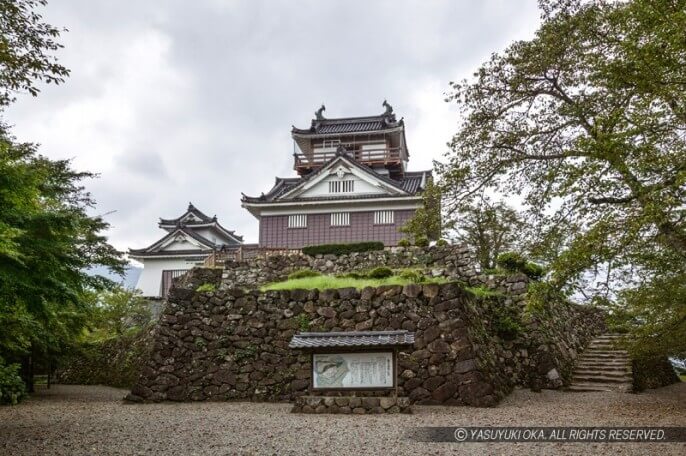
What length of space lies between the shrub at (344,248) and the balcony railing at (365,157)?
34.1 feet

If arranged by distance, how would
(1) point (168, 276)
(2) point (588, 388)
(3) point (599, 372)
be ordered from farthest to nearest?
(1) point (168, 276) < (3) point (599, 372) < (2) point (588, 388)

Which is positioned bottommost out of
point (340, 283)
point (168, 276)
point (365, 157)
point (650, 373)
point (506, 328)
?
point (650, 373)

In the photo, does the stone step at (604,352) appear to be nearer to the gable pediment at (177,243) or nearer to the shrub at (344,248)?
the shrub at (344,248)

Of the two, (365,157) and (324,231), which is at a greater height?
(365,157)

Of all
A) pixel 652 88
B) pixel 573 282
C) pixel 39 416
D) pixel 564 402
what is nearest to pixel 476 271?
pixel 564 402

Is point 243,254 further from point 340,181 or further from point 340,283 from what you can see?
point 340,283

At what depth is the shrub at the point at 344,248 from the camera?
19.9 meters

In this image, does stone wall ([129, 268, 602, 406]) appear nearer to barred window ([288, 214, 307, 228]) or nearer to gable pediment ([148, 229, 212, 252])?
barred window ([288, 214, 307, 228])

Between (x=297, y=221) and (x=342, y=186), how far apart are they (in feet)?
9.06

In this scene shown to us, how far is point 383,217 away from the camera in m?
25.7

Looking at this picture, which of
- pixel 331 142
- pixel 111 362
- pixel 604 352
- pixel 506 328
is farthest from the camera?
pixel 331 142

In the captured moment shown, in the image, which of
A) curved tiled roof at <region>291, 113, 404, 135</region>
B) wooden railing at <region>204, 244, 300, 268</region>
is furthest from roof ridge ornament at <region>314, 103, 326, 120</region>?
wooden railing at <region>204, 244, 300, 268</region>

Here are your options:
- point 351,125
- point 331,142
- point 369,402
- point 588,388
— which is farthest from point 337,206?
point 369,402

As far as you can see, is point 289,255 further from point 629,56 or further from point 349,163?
point 629,56
